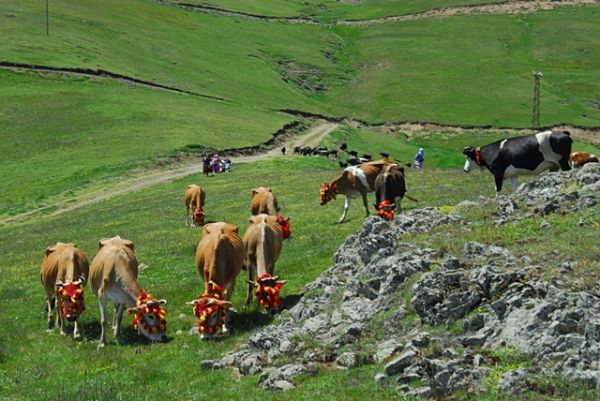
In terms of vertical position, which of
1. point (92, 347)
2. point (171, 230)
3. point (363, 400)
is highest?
point (363, 400)

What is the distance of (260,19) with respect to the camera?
199 meters

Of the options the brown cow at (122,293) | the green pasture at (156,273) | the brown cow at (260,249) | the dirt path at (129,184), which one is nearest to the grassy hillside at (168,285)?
the green pasture at (156,273)

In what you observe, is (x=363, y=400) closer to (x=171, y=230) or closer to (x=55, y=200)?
(x=171, y=230)

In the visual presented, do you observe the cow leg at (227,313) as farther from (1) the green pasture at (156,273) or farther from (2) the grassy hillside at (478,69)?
(2) the grassy hillside at (478,69)

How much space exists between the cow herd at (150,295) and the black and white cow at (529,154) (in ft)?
40.8

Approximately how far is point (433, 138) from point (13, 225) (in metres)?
68.5

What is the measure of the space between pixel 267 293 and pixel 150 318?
3.23m

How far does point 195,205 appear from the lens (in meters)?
42.2

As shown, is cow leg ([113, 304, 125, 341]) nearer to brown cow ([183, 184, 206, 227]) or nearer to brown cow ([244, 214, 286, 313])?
brown cow ([244, 214, 286, 313])

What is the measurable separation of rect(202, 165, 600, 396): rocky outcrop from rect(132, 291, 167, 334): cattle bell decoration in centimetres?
333

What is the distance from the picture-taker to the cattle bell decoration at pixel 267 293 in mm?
21583

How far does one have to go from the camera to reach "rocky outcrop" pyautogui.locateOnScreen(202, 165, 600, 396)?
1351 centimetres

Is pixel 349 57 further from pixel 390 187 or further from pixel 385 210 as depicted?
pixel 385 210

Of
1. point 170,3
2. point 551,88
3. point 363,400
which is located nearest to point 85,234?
point 363,400
